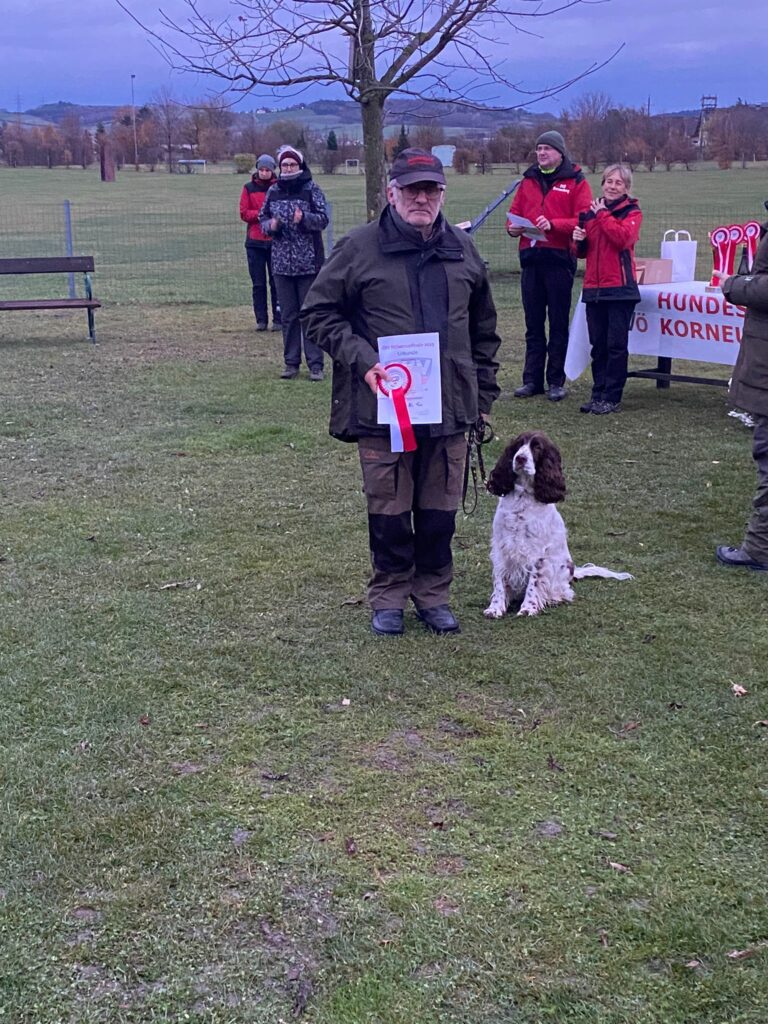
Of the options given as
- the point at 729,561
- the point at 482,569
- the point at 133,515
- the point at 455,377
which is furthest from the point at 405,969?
the point at 133,515

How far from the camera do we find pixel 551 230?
991cm

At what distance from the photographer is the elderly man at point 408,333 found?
4.92 metres

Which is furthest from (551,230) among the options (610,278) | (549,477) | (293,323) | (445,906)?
(445,906)

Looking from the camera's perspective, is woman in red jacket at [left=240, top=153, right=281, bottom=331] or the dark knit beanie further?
woman in red jacket at [left=240, top=153, right=281, bottom=331]

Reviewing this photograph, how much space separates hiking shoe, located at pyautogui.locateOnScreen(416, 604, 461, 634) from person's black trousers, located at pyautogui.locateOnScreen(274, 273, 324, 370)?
6.42m

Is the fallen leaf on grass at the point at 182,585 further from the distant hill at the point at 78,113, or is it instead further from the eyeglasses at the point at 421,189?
the distant hill at the point at 78,113

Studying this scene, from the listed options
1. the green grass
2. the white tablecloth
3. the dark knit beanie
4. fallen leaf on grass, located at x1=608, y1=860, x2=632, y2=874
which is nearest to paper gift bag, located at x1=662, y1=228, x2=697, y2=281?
the white tablecloth

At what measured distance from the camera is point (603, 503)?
7570 mm

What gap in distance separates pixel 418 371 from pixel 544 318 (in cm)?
581

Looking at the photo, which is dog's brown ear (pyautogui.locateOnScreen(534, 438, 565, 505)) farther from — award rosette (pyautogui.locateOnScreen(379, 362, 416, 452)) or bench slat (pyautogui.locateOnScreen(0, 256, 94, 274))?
bench slat (pyautogui.locateOnScreen(0, 256, 94, 274))

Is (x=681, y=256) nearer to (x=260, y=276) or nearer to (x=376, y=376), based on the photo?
(x=260, y=276)

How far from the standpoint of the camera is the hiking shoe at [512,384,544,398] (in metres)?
10.7

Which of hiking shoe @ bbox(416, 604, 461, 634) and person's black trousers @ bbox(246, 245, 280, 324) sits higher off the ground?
person's black trousers @ bbox(246, 245, 280, 324)

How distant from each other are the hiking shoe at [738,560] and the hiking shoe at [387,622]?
2.01 metres
